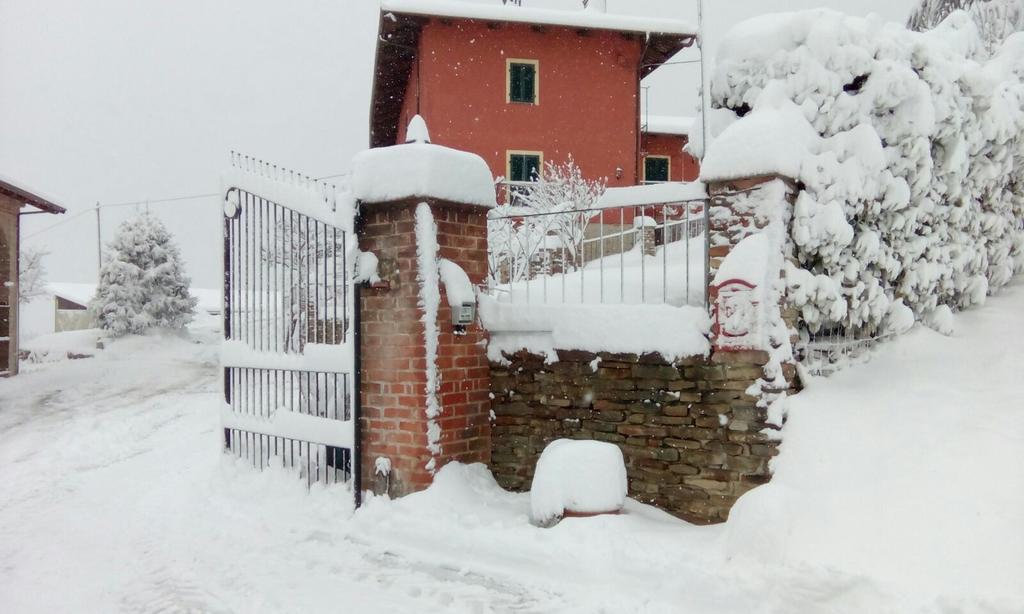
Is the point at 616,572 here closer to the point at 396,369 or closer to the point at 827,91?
the point at 396,369

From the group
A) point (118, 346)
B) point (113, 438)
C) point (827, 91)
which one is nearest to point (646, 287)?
point (827, 91)

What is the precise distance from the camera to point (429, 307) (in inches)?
181

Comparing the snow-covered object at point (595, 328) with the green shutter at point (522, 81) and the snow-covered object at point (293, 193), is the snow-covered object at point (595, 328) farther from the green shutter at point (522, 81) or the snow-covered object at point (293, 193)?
the green shutter at point (522, 81)

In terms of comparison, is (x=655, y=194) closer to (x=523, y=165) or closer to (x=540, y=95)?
(x=523, y=165)

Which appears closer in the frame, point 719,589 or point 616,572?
point 719,589

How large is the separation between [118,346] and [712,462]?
21218 mm

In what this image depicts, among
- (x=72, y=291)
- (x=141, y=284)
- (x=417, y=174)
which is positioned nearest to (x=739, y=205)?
(x=417, y=174)

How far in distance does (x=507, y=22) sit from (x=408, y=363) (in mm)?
13419

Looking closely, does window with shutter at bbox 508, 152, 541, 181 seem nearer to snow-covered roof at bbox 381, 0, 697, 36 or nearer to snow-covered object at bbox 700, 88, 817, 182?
snow-covered roof at bbox 381, 0, 697, 36

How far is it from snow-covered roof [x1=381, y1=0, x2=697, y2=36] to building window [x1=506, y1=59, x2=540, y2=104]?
1.01 meters

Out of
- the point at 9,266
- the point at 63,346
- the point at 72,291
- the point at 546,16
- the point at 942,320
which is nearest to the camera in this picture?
the point at 942,320

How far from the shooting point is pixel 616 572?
11.5 feet

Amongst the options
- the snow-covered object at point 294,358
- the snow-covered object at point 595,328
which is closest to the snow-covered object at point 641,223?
the snow-covered object at point 595,328

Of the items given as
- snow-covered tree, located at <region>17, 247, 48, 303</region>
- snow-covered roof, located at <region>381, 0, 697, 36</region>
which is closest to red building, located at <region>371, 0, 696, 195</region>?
snow-covered roof, located at <region>381, 0, 697, 36</region>
